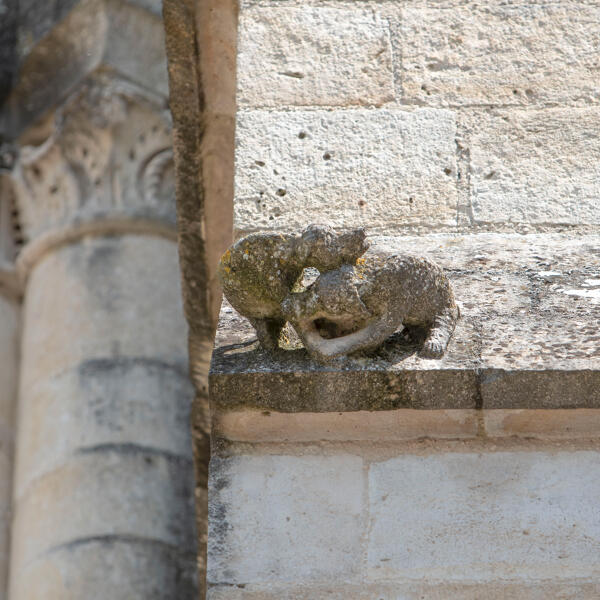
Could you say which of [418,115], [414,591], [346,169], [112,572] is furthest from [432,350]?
[112,572]

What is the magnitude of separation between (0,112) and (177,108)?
354 centimetres

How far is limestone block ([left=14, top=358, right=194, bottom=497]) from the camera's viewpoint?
6301 millimetres

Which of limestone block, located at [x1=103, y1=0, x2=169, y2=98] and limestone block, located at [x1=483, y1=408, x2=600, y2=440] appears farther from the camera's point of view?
limestone block, located at [x1=103, y1=0, x2=169, y2=98]

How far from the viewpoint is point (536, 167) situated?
151 inches

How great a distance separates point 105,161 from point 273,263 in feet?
13.1

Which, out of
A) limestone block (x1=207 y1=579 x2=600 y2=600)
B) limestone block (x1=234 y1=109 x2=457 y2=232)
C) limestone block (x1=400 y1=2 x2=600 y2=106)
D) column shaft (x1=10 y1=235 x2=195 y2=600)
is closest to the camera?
limestone block (x1=207 y1=579 x2=600 y2=600)

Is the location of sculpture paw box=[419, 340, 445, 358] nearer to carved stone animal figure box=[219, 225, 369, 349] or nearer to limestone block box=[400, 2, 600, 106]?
carved stone animal figure box=[219, 225, 369, 349]

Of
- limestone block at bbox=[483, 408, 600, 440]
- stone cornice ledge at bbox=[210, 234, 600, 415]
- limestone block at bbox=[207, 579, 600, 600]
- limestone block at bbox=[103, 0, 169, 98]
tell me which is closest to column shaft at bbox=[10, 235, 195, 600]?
limestone block at bbox=[103, 0, 169, 98]

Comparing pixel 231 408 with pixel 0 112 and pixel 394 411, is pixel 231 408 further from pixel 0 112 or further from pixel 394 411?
pixel 0 112

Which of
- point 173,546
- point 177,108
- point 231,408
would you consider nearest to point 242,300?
point 231,408

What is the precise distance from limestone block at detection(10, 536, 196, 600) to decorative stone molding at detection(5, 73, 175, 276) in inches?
69.9

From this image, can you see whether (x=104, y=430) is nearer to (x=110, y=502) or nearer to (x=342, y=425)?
(x=110, y=502)

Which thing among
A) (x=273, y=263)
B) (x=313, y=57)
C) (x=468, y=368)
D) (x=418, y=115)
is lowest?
(x=468, y=368)

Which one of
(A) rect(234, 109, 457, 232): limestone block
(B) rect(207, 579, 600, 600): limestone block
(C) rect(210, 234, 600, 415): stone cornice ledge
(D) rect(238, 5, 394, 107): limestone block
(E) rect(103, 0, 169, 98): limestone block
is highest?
(E) rect(103, 0, 169, 98): limestone block
